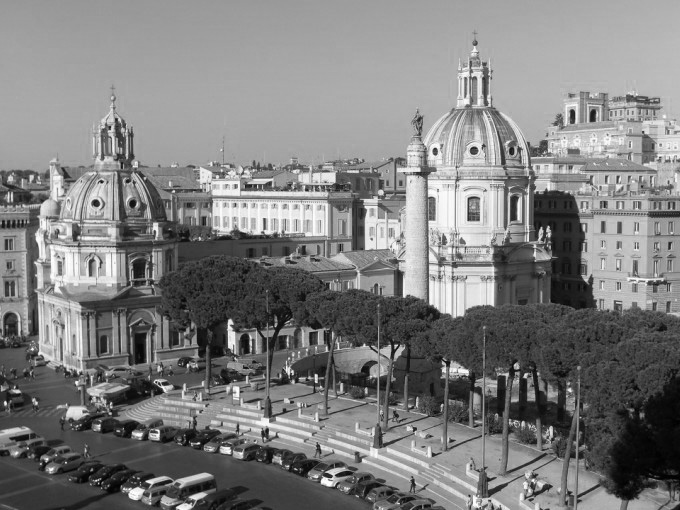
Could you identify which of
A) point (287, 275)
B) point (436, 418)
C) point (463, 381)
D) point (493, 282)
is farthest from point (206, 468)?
point (493, 282)

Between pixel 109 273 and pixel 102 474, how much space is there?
1214 inches

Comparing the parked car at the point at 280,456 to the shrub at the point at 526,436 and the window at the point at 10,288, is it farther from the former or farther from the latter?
the window at the point at 10,288

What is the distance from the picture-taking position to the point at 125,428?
53.8 meters

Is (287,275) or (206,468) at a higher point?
(287,275)

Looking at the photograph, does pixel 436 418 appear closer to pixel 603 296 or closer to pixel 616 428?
pixel 616 428

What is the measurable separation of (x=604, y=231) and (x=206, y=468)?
2023 inches

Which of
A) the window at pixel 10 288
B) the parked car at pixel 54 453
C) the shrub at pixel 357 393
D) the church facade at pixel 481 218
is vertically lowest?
the parked car at pixel 54 453

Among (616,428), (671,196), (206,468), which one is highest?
(671,196)

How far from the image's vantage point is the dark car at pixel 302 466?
4656 centimetres

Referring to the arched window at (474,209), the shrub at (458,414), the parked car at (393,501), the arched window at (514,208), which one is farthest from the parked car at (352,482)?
the arched window at (514,208)

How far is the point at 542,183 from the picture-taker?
100 m

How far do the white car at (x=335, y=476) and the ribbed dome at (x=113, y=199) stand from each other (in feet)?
117

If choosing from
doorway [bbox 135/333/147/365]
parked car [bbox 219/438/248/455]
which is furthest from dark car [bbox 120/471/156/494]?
doorway [bbox 135/333/147/365]

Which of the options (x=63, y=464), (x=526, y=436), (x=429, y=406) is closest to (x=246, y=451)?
(x=63, y=464)
